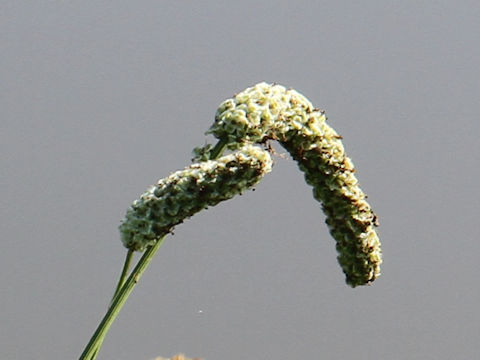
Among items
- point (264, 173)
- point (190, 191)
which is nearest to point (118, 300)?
point (190, 191)

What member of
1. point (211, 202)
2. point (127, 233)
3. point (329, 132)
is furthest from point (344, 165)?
point (127, 233)

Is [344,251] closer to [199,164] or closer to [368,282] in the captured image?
[368,282]

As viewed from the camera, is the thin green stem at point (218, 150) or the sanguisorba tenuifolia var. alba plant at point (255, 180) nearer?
the sanguisorba tenuifolia var. alba plant at point (255, 180)

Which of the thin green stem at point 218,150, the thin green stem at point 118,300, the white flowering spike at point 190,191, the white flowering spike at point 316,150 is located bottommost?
the thin green stem at point 118,300

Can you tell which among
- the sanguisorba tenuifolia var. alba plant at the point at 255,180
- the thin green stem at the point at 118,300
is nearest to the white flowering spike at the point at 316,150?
the sanguisorba tenuifolia var. alba plant at the point at 255,180

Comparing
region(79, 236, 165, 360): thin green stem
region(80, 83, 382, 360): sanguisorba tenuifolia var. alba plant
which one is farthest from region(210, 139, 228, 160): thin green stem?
region(79, 236, 165, 360): thin green stem

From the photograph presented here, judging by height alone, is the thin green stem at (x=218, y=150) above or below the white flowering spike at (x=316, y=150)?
below

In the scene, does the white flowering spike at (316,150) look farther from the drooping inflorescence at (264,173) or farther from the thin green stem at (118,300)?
the thin green stem at (118,300)
